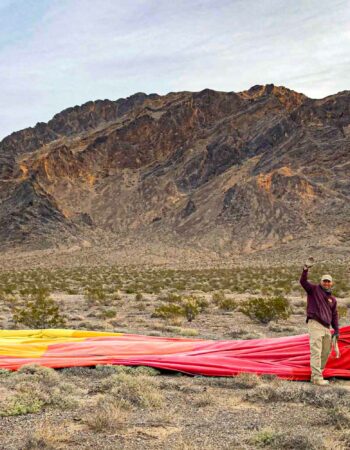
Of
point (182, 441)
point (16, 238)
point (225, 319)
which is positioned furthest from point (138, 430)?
Answer: point (16, 238)

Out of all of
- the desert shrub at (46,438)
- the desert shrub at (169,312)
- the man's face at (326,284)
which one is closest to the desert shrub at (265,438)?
the desert shrub at (46,438)

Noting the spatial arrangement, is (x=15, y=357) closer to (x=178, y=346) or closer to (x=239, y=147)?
(x=178, y=346)

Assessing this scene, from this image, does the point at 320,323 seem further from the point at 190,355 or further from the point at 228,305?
the point at 228,305

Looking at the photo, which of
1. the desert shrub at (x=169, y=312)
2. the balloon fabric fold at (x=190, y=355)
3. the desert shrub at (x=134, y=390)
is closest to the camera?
the desert shrub at (x=134, y=390)

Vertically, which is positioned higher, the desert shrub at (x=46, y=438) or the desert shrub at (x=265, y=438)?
the desert shrub at (x=46, y=438)

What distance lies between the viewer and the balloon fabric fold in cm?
884

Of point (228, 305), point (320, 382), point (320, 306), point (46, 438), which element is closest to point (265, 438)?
point (46, 438)

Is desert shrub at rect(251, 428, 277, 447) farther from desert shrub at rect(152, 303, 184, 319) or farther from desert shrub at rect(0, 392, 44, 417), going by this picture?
desert shrub at rect(152, 303, 184, 319)

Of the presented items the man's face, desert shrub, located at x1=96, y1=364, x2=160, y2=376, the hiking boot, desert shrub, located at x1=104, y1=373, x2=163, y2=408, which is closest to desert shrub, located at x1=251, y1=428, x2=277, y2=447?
desert shrub, located at x1=104, y1=373, x2=163, y2=408

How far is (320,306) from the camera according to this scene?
28.2 ft

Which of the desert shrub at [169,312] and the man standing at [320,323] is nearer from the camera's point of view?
the man standing at [320,323]

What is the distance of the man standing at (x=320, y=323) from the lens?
8.45 m

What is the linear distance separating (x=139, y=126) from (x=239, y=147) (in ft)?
67.7

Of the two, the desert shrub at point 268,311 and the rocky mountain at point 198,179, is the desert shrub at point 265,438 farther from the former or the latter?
the rocky mountain at point 198,179
